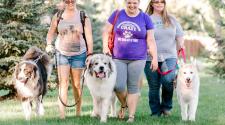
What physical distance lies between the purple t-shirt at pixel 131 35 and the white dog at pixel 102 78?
0.36 meters

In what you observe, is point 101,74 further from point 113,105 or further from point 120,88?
point 113,105

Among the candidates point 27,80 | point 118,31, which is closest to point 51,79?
point 27,80

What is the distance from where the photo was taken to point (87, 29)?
10.0 meters

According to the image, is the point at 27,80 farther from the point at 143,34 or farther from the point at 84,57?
the point at 143,34

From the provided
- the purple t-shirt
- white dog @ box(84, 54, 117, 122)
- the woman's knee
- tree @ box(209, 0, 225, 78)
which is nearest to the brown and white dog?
white dog @ box(84, 54, 117, 122)

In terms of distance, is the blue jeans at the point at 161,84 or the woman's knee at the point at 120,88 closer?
the woman's knee at the point at 120,88

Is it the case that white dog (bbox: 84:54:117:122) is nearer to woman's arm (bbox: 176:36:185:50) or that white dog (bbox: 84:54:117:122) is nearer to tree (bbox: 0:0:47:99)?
woman's arm (bbox: 176:36:185:50)

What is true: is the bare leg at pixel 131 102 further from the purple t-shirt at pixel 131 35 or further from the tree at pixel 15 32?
the tree at pixel 15 32

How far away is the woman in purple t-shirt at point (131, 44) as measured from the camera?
9.55 m

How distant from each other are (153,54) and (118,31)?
760 mm

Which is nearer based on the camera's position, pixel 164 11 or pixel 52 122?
pixel 52 122

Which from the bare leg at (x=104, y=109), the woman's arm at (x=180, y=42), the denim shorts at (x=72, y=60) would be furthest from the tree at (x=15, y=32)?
the bare leg at (x=104, y=109)

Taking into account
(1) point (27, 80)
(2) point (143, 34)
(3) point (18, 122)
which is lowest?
(3) point (18, 122)

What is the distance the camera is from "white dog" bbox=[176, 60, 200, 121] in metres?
10.0
